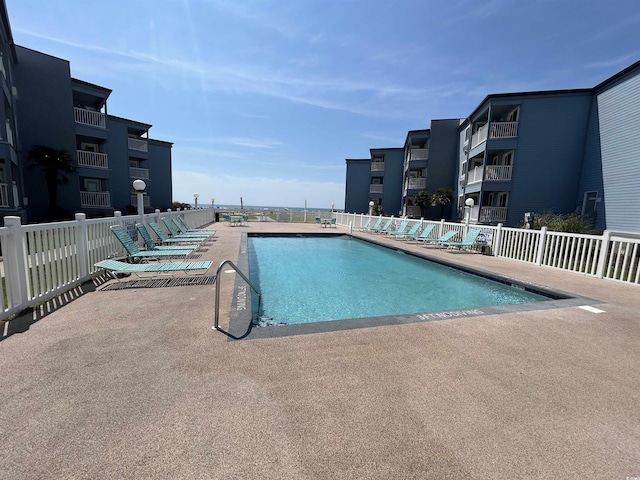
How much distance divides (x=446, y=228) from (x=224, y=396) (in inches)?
481

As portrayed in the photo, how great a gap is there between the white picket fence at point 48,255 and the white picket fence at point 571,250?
10.5 metres

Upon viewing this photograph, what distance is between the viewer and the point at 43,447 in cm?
158

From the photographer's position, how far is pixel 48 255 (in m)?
Answer: 3.96

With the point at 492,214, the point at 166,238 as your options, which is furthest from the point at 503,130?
the point at 166,238

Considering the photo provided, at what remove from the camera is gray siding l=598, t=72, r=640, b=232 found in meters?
11.6

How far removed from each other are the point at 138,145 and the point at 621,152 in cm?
3021

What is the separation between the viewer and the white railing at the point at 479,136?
16.6 m

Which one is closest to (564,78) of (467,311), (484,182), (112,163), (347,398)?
(484,182)

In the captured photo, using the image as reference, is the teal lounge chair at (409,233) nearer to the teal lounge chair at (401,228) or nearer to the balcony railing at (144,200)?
the teal lounge chair at (401,228)

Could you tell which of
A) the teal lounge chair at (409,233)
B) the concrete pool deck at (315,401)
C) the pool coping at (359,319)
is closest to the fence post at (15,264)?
the concrete pool deck at (315,401)

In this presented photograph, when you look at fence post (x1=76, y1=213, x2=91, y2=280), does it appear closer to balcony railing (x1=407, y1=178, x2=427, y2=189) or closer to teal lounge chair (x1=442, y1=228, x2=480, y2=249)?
teal lounge chair (x1=442, y1=228, x2=480, y2=249)

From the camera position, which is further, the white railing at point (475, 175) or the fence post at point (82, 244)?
the white railing at point (475, 175)

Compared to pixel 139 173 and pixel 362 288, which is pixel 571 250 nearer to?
pixel 362 288

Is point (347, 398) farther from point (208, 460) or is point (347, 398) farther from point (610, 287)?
point (610, 287)
